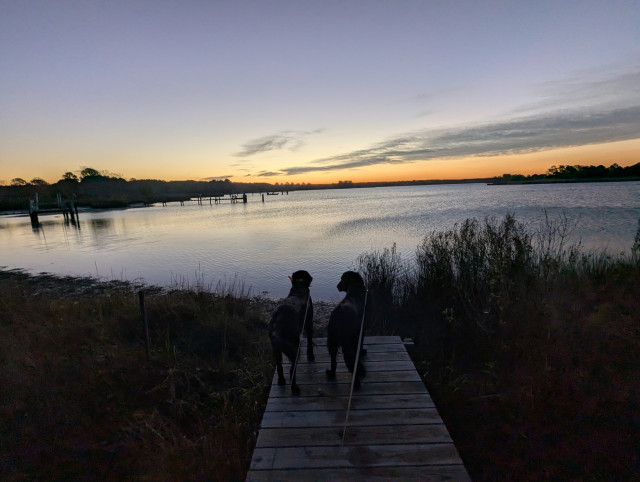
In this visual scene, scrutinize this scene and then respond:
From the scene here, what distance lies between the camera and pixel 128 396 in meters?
4.39

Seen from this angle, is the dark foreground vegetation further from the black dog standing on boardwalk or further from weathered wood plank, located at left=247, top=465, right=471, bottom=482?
weathered wood plank, located at left=247, top=465, right=471, bottom=482

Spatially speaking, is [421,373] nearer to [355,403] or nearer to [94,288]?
[355,403]

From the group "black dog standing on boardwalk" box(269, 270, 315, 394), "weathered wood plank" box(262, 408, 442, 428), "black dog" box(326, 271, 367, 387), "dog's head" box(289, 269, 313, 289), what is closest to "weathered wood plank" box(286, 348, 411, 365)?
"black dog" box(326, 271, 367, 387)

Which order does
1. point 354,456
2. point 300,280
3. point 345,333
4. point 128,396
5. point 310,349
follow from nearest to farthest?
point 354,456
point 345,333
point 128,396
point 310,349
point 300,280

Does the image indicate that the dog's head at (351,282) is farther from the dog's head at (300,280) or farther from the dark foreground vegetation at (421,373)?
the dark foreground vegetation at (421,373)

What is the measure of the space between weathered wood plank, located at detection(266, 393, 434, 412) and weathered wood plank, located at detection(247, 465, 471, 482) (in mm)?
799

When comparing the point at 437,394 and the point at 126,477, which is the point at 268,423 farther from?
the point at 437,394

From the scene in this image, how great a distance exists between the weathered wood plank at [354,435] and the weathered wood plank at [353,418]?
0.19 feet

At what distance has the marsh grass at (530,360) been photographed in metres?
3.19

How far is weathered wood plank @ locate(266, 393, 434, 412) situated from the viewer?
3.32 meters

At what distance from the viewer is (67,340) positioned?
5961 mm

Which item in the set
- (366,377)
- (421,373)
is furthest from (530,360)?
(366,377)

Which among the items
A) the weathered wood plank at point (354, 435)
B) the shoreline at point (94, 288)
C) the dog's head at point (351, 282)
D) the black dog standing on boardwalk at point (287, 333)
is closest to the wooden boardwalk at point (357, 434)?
the weathered wood plank at point (354, 435)

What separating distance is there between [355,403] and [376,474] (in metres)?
0.96
